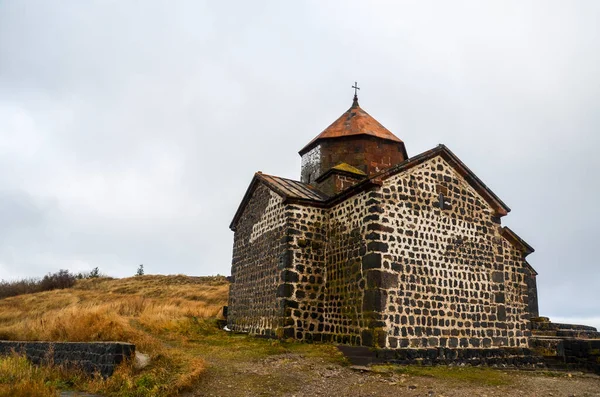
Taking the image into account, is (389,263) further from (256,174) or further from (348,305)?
(256,174)

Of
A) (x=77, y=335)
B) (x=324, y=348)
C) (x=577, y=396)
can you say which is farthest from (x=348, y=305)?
(x=77, y=335)

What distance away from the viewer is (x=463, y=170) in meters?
14.5

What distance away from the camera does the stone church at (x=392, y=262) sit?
12.4m

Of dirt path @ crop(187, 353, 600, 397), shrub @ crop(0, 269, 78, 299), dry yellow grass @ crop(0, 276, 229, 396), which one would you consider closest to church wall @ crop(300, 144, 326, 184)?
dry yellow grass @ crop(0, 276, 229, 396)

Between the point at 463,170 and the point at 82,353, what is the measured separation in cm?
1203

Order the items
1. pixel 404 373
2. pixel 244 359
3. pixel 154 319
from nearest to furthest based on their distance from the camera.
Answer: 1. pixel 404 373
2. pixel 244 359
3. pixel 154 319

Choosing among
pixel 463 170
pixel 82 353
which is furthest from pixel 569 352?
pixel 82 353

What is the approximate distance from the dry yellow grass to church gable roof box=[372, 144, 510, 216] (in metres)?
8.17

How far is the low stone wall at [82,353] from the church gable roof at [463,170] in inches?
345

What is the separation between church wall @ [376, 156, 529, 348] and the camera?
12281 millimetres

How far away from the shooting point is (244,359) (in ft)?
36.7

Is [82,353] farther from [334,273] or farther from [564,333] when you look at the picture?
[564,333]

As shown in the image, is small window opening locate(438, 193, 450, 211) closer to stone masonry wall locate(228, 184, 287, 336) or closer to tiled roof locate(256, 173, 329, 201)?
tiled roof locate(256, 173, 329, 201)

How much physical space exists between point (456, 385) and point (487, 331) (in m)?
4.85
